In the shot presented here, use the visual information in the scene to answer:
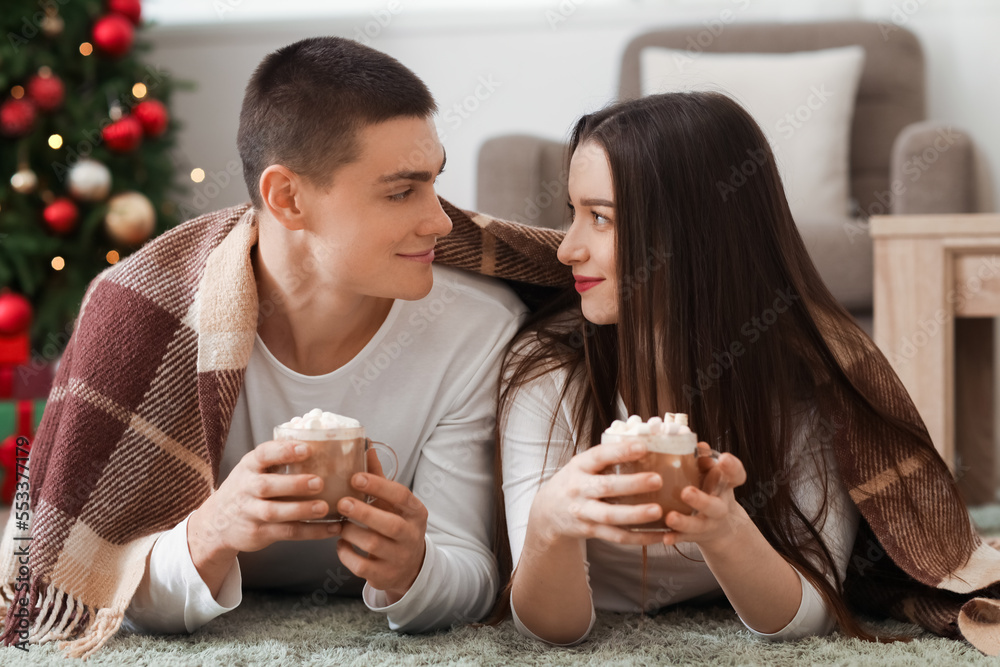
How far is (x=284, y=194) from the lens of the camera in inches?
48.9

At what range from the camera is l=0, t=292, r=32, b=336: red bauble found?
97.9 inches

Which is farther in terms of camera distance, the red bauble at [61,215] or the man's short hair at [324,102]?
the red bauble at [61,215]

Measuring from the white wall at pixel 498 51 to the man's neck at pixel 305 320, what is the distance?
5.05ft

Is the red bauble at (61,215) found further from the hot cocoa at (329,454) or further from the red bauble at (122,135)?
the hot cocoa at (329,454)

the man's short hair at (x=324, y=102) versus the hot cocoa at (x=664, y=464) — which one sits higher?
the man's short hair at (x=324, y=102)

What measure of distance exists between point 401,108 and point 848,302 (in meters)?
1.01

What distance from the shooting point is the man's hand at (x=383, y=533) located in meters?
0.96

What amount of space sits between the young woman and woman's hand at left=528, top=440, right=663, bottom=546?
21cm

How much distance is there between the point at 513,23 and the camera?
2953 millimetres

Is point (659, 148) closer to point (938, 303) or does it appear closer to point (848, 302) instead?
point (938, 303)

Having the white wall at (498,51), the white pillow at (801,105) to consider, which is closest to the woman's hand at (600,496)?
the white pillow at (801,105)

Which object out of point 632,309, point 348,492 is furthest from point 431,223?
point 348,492

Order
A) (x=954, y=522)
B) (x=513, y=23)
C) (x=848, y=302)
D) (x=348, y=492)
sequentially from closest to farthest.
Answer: (x=348, y=492), (x=954, y=522), (x=848, y=302), (x=513, y=23)

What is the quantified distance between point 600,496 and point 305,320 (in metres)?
0.56
